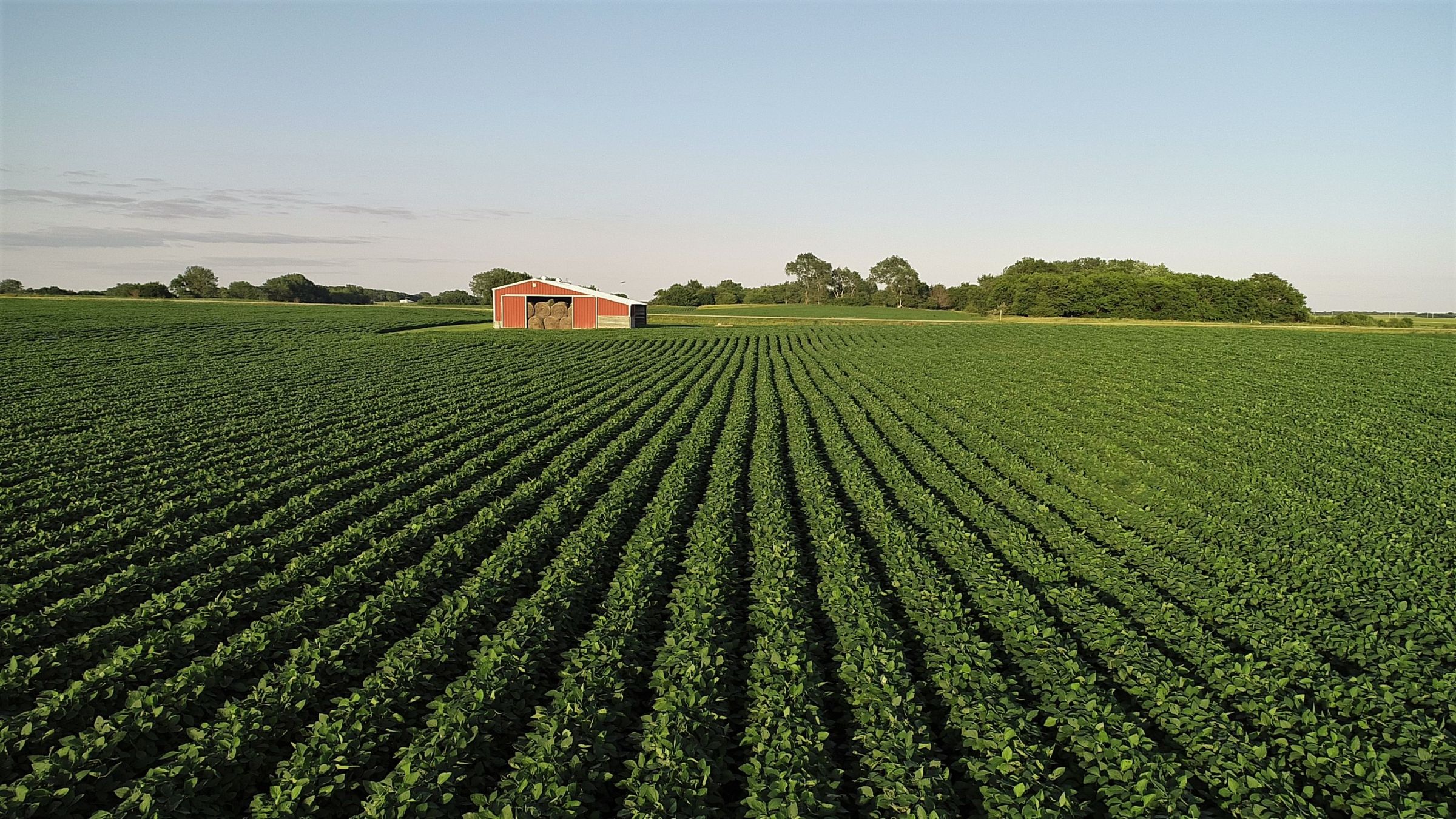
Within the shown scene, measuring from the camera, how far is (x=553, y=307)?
228ft

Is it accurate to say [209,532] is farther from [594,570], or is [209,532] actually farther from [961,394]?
[961,394]

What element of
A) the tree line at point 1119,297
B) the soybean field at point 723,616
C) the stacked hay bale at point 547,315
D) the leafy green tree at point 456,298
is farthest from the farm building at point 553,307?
the leafy green tree at point 456,298

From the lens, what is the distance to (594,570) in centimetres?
1045

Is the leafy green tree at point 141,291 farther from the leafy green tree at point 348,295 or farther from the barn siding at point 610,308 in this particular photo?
the barn siding at point 610,308

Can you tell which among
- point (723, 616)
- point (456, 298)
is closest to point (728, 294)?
point (456, 298)

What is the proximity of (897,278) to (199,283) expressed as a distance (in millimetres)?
140341

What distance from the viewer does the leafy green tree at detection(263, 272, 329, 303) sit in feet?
459

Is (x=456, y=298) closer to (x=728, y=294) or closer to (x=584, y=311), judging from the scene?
(x=728, y=294)

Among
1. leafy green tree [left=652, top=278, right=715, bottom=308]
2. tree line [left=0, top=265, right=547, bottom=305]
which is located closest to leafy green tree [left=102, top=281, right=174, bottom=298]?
tree line [left=0, top=265, right=547, bottom=305]

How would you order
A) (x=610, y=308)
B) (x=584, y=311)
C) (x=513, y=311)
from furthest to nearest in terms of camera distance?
(x=610, y=308), (x=584, y=311), (x=513, y=311)

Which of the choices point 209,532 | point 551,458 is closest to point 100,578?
point 209,532

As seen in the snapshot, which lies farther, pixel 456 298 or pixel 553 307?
pixel 456 298

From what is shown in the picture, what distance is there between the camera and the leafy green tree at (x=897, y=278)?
157750 mm

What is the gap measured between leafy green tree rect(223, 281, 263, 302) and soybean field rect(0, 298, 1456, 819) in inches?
5385
